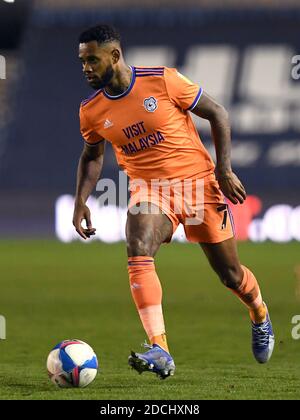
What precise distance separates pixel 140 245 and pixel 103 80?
3.26ft

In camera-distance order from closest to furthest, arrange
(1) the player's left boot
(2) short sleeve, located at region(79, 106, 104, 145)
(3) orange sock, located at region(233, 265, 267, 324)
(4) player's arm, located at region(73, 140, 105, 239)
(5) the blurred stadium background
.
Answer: (2) short sleeve, located at region(79, 106, 104, 145) → (4) player's arm, located at region(73, 140, 105, 239) → (3) orange sock, located at region(233, 265, 267, 324) → (1) the player's left boot → (5) the blurred stadium background

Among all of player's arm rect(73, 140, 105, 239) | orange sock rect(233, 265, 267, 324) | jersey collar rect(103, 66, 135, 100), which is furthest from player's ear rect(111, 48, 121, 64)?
orange sock rect(233, 265, 267, 324)

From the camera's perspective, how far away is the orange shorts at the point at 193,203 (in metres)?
6.33

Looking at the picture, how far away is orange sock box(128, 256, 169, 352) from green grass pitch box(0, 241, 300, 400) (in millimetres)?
364

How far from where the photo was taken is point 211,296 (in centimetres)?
1286

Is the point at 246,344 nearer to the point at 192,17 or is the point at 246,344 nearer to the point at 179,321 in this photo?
the point at 179,321

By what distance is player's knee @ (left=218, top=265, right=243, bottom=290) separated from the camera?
263 inches

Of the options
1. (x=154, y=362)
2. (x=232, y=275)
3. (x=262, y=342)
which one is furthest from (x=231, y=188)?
(x=262, y=342)

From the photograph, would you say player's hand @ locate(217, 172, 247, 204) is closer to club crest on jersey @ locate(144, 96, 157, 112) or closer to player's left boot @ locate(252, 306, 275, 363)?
club crest on jersey @ locate(144, 96, 157, 112)

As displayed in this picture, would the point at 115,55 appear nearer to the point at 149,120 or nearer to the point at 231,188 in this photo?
the point at 149,120

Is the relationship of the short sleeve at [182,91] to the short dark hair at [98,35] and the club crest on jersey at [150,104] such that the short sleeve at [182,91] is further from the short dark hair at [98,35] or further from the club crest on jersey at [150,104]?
the short dark hair at [98,35]

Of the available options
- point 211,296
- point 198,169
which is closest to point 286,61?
point 211,296

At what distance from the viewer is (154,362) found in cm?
563

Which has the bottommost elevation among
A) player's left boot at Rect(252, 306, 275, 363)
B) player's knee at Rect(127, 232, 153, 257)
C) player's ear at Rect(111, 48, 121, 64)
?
player's left boot at Rect(252, 306, 275, 363)
